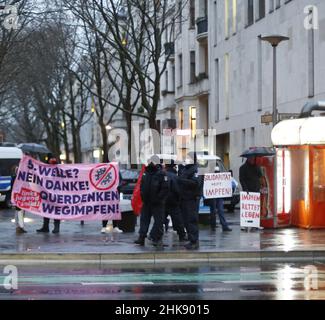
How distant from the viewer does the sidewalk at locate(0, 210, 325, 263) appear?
1509cm

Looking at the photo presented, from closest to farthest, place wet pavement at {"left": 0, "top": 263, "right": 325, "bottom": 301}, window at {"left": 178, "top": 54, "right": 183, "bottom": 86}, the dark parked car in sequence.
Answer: wet pavement at {"left": 0, "top": 263, "right": 325, "bottom": 301}
the dark parked car
window at {"left": 178, "top": 54, "right": 183, "bottom": 86}

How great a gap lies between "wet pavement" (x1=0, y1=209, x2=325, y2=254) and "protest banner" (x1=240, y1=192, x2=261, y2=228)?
26cm

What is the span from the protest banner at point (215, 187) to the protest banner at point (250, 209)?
0.74 m

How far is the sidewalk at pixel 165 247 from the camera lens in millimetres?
15086

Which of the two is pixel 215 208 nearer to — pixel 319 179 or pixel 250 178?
pixel 250 178

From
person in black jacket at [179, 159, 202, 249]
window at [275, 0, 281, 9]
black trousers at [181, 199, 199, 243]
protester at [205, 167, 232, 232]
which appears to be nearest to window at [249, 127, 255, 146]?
window at [275, 0, 281, 9]

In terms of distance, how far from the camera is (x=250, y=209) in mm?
19656

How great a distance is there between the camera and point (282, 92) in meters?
35.9

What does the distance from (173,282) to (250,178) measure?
7.91 metres

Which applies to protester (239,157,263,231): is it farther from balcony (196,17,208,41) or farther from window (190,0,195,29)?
window (190,0,195,29)

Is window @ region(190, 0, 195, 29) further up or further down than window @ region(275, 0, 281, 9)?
further up

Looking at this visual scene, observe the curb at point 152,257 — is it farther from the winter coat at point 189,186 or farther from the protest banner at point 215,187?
the protest banner at point 215,187
